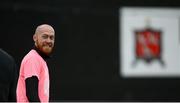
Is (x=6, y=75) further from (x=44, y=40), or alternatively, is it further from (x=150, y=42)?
(x=150, y=42)

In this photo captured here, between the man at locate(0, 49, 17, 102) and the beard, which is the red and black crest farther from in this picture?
the man at locate(0, 49, 17, 102)

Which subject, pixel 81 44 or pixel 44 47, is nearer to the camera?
pixel 44 47

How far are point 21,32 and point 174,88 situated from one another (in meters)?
2.31

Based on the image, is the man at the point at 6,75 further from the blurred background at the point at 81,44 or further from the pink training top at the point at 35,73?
the blurred background at the point at 81,44

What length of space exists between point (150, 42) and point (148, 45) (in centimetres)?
7

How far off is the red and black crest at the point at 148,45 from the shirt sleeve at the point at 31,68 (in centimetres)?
453

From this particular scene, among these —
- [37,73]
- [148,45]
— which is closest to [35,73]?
[37,73]

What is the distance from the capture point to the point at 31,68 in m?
4.75

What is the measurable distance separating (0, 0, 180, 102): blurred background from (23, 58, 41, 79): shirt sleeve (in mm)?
3912

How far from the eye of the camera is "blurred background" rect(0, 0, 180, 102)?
873 centimetres

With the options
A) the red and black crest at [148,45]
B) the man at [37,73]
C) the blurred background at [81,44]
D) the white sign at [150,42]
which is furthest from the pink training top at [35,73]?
the red and black crest at [148,45]

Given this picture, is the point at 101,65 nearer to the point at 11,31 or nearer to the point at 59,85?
the point at 59,85

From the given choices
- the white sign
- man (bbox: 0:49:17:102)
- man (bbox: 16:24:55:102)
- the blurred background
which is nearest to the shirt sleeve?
man (bbox: 16:24:55:102)

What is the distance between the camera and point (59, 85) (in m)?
8.87
